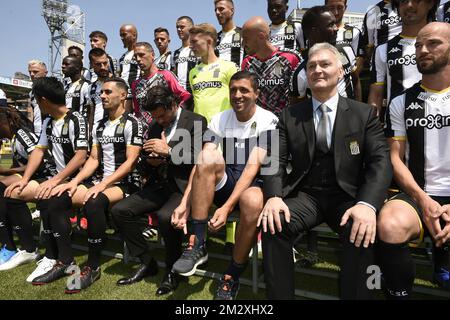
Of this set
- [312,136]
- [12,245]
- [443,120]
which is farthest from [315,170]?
[12,245]

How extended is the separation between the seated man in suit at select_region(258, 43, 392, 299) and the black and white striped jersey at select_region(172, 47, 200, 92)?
2.95 meters

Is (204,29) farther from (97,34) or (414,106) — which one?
(97,34)

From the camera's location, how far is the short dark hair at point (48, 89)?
412 centimetres

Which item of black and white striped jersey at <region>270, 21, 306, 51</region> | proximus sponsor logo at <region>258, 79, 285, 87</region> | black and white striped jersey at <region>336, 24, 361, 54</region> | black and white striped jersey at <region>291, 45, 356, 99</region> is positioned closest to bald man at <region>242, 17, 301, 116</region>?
proximus sponsor logo at <region>258, 79, 285, 87</region>

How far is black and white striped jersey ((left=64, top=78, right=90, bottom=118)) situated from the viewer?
5781 millimetres

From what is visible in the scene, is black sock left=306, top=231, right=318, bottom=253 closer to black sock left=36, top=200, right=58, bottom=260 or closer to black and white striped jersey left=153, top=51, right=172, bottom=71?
black sock left=36, top=200, right=58, bottom=260

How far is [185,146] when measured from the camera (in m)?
3.56

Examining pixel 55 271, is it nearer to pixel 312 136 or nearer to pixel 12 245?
pixel 12 245

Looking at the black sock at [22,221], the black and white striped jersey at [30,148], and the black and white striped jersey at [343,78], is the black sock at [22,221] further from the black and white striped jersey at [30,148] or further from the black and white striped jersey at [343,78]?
the black and white striped jersey at [343,78]

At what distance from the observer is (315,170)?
8.90ft

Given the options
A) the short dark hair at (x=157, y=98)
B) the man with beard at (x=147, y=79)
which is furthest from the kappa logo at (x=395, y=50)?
the man with beard at (x=147, y=79)

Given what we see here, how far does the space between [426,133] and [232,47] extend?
3.27 m

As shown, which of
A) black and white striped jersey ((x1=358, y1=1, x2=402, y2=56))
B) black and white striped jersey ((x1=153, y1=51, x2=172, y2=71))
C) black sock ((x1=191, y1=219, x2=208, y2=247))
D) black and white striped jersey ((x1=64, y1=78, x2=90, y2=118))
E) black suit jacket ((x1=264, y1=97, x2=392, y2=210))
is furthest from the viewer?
black and white striped jersey ((x1=153, y1=51, x2=172, y2=71))
